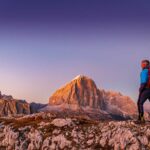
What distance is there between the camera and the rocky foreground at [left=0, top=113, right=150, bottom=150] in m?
32.4

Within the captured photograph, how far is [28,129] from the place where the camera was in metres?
39.7

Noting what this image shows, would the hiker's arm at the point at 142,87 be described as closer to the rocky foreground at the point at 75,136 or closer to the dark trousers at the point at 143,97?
the dark trousers at the point at 143,97

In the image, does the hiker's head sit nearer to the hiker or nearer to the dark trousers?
the hiker

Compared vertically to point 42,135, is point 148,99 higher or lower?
higher

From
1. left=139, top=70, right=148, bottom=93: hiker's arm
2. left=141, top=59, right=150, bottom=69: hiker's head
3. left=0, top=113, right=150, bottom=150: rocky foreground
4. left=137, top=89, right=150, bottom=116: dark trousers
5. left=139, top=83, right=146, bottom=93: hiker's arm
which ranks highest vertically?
left=141, top=59, right=150, bottom=69: hiker's head

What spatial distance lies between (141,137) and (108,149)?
10.4 feet

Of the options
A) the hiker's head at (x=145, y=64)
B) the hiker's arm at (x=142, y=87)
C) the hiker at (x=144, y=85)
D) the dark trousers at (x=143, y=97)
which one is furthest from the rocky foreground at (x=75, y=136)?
the hiker's head at (x=145, y=64)

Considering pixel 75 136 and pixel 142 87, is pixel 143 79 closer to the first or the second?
pixel 142 87

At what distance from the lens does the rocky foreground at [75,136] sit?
3244 centimetres

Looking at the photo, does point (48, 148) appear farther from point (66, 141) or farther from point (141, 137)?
point (141, 137)

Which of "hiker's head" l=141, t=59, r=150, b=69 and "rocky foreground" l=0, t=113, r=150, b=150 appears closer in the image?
"hiker's head" l=141, t=59, r=150, b=69

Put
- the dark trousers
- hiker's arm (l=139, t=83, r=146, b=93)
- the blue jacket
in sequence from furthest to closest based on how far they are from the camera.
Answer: the dark trousers, hiker's arm (l=139, t=83, r=146, b=93), the blue jacket

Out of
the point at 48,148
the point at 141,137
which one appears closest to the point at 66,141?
the point at 48,148

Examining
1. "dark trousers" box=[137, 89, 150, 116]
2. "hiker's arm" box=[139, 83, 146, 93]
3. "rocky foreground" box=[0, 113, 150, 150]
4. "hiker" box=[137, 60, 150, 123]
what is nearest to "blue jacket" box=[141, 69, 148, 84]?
"hiker" box=[137, 60, 150, 123]
